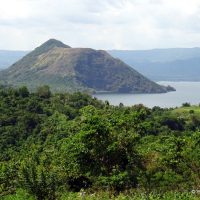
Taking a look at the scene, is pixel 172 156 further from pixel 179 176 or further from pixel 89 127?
pixel 89 127

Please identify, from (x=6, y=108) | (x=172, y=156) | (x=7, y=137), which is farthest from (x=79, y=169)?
(x=6, y=108)

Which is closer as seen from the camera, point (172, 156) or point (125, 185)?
point (125, 185)

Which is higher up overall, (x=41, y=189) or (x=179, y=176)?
(x=41, y=189)

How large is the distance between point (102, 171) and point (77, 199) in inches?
250

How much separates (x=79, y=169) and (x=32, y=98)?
60492mm

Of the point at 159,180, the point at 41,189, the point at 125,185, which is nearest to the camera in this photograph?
the point at 41,189

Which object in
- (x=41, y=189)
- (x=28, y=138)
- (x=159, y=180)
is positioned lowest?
(x=28, y=138)

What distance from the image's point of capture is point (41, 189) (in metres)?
14.2

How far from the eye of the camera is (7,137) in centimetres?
6128

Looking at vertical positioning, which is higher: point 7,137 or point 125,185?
point 125,185

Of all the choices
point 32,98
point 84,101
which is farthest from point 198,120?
point 32,98

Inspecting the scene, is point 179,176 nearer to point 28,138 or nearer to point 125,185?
point 125,185

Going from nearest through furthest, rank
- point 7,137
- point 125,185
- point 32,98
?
1. point 125,185
2. point 7,137
3. point 32,98

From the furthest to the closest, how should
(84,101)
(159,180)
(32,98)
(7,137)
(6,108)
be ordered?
(84,101)
(32,98)
(6,108)
(7,137)
(159,180)
